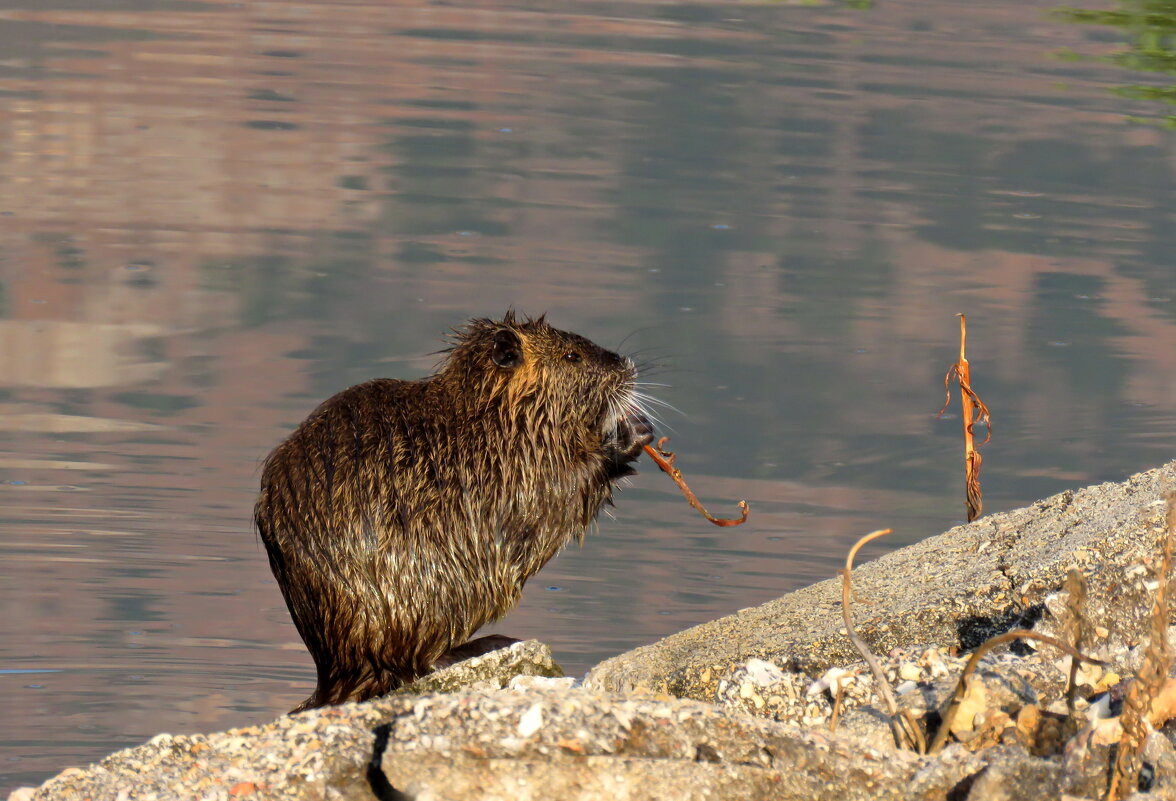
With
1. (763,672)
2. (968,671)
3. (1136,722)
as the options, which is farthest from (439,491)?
(1136,722)

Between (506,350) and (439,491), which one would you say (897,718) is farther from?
(506,350)

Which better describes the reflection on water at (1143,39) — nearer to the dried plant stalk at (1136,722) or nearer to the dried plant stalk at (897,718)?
the dried plant stalk at (897,718)

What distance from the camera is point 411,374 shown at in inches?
261

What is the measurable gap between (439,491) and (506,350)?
1.48 ft

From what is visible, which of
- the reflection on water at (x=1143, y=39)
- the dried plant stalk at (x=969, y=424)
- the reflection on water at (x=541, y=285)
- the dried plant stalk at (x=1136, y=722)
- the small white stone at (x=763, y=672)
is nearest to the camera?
the dried plant stalk at (x=1136, y=722)

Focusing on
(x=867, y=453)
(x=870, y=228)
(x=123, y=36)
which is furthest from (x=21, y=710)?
(x=123, y=36)

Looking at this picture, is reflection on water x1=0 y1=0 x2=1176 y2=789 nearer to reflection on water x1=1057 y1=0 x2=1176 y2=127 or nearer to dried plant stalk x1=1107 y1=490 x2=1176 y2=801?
reflection on water x1=1057 y1=0 x2=1176 y2=127

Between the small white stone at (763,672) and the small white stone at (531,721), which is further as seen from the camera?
the small white stone at (763,672)

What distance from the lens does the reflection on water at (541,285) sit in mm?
5355

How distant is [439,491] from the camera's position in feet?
12.9

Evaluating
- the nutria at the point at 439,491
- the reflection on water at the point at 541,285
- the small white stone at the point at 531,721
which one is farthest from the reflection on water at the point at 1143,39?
the small white stone at the point at 531,721

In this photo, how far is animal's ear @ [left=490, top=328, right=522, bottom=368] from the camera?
13.7 feet

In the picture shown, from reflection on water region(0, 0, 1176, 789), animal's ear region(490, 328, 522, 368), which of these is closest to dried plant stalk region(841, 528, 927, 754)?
animal's ear region(490, 328, 522, 368)

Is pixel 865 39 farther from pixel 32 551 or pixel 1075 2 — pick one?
pixel 32 551
